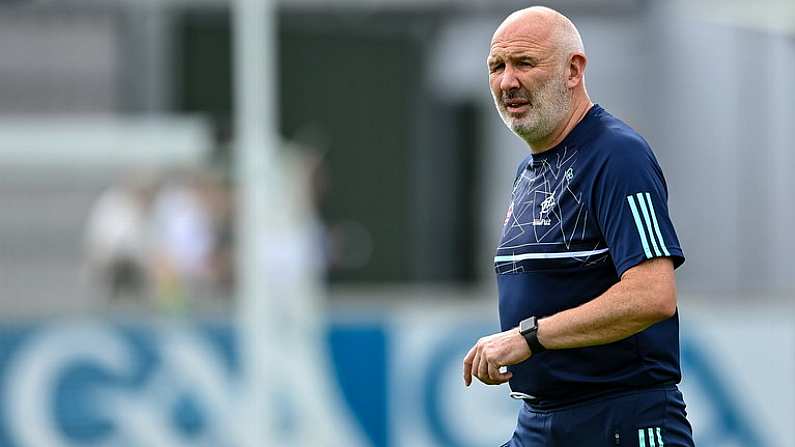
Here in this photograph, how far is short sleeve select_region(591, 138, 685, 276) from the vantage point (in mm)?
4152

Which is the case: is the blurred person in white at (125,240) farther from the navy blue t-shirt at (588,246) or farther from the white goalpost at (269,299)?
the navy blue t-shirt at (588,246)

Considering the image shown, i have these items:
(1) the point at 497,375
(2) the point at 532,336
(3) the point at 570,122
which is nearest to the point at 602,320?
(2) the point at 532,336

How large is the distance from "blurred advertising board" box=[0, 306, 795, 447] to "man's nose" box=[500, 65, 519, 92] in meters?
6.14

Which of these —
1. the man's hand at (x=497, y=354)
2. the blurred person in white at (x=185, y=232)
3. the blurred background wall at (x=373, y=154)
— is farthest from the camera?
the blurred person in white at (x=185, y=232)

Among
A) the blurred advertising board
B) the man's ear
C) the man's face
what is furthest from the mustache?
the blurred advertising board

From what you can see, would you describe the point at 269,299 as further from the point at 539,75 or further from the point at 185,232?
the point at 539,75

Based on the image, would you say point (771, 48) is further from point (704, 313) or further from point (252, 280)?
point (252, 280)

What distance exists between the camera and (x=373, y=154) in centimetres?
1620

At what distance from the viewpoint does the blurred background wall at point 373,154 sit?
443 inches

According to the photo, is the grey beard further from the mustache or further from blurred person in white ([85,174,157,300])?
blurred person in white ([85,174,157,300])

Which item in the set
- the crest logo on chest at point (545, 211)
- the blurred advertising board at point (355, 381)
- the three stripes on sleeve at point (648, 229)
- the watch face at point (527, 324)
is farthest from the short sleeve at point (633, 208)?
the blurred advertising board at point (355, 381)

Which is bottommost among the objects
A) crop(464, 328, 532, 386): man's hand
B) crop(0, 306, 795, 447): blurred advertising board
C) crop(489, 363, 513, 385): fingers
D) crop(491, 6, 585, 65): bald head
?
crop(0, 306, 795, 447): blurred advertising board

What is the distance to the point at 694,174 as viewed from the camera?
42.3 ft

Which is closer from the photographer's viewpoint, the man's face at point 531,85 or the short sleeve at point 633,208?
the short sleeve at point 633,208
